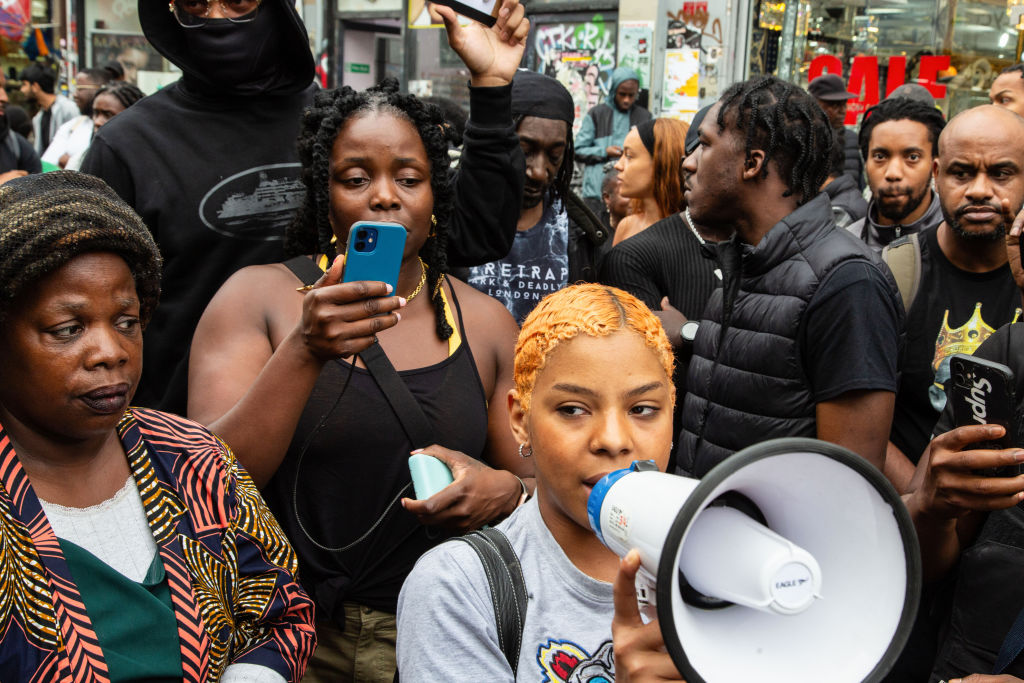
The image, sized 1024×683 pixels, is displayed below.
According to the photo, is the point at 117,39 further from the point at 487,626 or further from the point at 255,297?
the point at 487,626

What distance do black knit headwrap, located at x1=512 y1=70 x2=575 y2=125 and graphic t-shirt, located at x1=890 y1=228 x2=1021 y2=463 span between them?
1.54 meters

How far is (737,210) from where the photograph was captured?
294 centimetres

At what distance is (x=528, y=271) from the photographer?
3748mm

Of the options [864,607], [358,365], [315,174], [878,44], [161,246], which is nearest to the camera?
[864,607]

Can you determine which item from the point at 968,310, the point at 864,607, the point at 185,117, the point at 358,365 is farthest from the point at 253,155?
the point at 968,310

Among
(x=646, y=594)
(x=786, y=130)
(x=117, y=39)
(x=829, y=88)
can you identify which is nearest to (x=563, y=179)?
(x=786, y=130)

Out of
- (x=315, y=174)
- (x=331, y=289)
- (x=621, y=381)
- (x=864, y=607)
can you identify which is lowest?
(x=864, y=607)

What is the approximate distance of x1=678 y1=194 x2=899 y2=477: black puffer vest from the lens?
257 centimetres

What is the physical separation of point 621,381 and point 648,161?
3.09m

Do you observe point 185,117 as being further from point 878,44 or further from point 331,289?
point 878,44

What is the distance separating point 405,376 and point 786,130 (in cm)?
144

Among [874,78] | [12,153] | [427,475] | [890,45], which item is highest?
[890,45]

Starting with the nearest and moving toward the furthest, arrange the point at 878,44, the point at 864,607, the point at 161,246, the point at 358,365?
1. the point at 864,607
2. the point at 358,365
3. the point at 161,246
4. the point at 878,44

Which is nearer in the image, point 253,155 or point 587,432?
point 587,432
